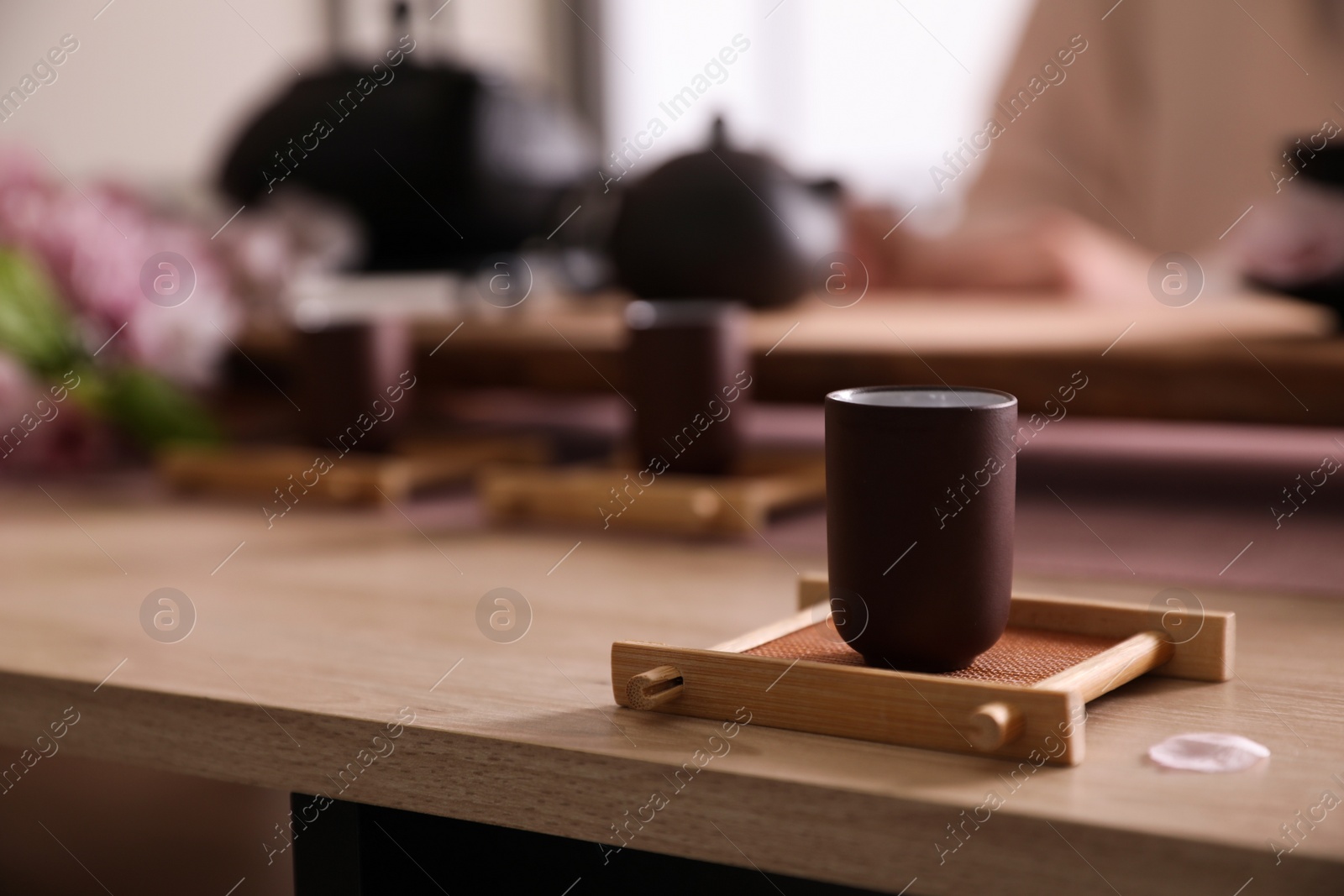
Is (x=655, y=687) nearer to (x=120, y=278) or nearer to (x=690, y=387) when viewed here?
(x=690, y=387)

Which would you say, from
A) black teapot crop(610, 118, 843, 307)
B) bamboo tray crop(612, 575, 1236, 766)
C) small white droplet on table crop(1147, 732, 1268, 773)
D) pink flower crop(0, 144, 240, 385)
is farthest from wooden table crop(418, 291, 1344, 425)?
small white droplet on table crop(1147, 732, 1268, 773)

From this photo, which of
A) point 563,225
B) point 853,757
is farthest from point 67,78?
point 853,757

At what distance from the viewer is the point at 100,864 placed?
0.98 meters

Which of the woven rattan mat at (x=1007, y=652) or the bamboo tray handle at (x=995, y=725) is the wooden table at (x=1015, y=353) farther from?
the bamboo tray handle at (x=995, y=725)

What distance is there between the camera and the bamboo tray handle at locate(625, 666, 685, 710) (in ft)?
1.97

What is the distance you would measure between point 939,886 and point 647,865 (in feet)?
0.65

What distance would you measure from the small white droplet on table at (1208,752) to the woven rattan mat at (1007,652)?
0.20 feet

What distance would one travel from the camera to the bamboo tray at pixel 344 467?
1179 millimetres

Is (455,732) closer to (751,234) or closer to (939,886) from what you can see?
(939,886)

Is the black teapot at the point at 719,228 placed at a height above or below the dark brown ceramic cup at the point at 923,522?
above

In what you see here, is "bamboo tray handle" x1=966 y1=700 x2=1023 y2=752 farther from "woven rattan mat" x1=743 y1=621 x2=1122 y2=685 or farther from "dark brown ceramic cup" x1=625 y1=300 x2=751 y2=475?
"dark brown ceramic cup" x1=625 y1=300 x2=751 y2=475

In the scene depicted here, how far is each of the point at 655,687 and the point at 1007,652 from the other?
174 mm

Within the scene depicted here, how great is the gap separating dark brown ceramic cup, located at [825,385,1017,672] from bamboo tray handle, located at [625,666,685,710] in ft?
0.28

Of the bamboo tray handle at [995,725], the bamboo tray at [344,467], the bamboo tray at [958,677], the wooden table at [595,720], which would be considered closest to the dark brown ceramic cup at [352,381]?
the bamboo tray at [344,467]
